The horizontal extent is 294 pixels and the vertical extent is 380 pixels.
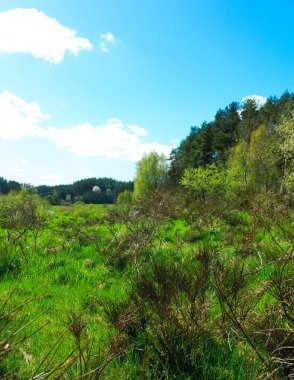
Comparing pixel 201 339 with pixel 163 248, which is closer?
pixel 201 339

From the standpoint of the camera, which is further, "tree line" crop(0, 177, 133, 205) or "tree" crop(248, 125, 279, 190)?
"tree line" crop(0, 177, 133, 205)

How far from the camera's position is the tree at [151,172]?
70.6 m

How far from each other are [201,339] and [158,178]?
69.2m

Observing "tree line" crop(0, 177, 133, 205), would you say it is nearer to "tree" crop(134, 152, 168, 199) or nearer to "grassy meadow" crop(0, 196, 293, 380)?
"tree" crop(134, 152, 168, 199)

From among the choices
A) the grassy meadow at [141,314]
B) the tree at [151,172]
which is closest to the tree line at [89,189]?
the tree at [151,172]

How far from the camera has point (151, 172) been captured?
7138 centimetres

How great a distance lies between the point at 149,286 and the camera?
332cm

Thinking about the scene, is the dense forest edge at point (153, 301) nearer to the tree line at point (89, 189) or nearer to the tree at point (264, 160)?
the tree at point (264, 160)

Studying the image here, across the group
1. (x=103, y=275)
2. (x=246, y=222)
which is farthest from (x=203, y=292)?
(x=246, y=222)

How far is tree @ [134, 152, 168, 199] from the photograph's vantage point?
70.6 meters

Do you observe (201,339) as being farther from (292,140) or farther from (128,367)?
(292,140)

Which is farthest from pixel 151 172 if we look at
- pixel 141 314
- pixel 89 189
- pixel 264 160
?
pixel 89 189

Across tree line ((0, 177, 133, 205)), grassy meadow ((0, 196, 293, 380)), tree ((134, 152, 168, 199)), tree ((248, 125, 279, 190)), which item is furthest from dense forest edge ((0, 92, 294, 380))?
tree line ((0, 177, 133, 205))

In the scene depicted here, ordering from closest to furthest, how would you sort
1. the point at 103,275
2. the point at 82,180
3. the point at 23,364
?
the point at 23,364 → the point at 103,275 → the point at 82,180
